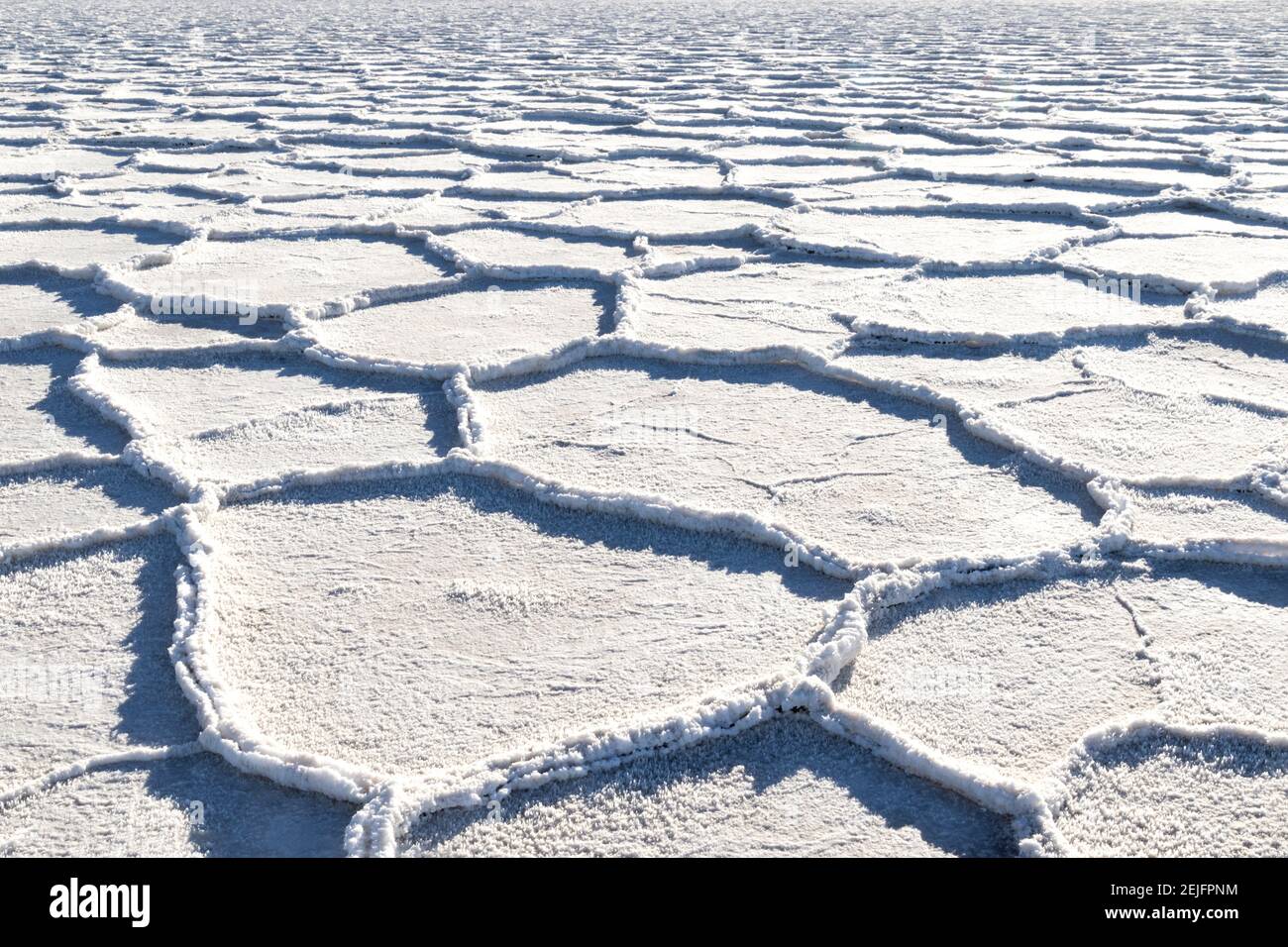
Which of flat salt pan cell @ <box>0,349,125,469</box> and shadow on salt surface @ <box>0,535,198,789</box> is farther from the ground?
flat salt pan cell @ <box>0,349,125,469</box>

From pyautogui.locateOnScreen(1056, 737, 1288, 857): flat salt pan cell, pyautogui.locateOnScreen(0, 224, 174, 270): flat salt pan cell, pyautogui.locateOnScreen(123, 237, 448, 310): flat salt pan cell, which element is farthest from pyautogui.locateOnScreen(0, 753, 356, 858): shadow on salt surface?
pyautogui.locateOnScreen(0, 224, 174, 270): flat salt pan cell

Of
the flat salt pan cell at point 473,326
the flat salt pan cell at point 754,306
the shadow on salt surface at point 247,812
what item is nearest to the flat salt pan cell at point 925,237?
the flat salt pan cell at point 754,306

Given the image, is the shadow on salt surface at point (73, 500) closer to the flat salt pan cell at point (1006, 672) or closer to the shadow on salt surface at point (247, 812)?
the shadow on salt surface at point (247, 812)

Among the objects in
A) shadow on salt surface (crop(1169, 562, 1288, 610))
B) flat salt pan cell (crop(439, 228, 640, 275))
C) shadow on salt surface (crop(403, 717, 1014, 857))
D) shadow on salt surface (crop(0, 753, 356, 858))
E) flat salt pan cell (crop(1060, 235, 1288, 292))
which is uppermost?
flat salt pan cell (crop(1060, 235, 1288, 292))

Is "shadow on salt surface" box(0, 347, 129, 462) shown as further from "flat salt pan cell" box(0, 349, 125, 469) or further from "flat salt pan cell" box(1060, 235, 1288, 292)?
"flat salt pan cell" box(1060, 235, 1288, 292)

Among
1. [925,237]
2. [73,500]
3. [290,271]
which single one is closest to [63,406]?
[73,500]

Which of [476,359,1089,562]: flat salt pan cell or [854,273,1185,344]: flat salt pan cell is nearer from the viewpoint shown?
[476,359,1089,562]: flat salt pan cell

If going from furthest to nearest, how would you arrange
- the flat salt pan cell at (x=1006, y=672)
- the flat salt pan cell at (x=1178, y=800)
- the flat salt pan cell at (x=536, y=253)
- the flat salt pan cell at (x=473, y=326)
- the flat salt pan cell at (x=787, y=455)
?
the flat salt pan cell at (x=536, y=253) < the flat salt pan cell at (x=473, y=326) < the flat salt pan cell at (x=787, y=455) < the flat salt pan cell at (x=1006, y=672) < the flat salt pan cell at (x=1178, y=800)
